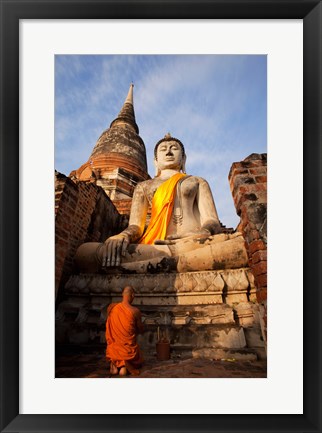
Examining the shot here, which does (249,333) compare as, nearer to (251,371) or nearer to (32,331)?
(251,371)

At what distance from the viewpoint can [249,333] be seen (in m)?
2.65

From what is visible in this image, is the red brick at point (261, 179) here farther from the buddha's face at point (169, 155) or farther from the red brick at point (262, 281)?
the buddha's face at point (169, 155)

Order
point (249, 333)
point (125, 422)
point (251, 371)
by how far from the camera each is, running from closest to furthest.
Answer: point (125, 422) < point (251, 371) < point (249, 333)

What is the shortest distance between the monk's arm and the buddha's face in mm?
860

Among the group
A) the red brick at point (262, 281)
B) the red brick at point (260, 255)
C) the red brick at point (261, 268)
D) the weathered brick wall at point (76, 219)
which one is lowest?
the red brick at point (262, 281)

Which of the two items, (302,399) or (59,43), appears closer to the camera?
(302,399)

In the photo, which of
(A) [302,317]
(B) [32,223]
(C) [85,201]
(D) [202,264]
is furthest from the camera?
(C) [85,201]

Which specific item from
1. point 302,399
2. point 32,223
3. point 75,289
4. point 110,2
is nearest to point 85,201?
point 75,289

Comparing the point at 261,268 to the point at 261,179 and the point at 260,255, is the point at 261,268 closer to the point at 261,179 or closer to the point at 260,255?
the point at 260,255

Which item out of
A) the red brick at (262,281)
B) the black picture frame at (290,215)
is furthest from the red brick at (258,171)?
the red brick at (262,281)

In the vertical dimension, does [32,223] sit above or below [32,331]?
above

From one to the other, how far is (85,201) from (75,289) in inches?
64.1

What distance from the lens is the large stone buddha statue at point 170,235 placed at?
142 inches

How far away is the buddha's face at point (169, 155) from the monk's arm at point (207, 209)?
0.86 m
